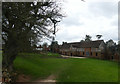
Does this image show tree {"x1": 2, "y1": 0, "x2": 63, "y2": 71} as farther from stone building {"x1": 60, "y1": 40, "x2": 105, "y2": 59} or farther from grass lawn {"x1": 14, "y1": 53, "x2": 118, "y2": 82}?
stone building {"x1": 60, "y1": 40, "x2": 105, "y2": 59}

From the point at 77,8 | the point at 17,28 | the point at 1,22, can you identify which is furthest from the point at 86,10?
the point at 1,22

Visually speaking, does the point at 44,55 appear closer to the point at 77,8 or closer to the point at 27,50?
the point at 27,50

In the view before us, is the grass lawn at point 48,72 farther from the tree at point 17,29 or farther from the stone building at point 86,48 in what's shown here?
the stone building at point 86,48

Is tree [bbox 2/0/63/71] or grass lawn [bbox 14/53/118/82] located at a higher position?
tree [bbox 2/0/63/71]

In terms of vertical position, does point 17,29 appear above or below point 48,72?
above

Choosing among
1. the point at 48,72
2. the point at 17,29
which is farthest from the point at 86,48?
the point at 17,29

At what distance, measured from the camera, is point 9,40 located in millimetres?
3502

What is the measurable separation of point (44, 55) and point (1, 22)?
2304 millimetres

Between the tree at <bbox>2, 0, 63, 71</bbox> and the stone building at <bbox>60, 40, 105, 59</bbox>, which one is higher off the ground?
the tree at <bbox>2, 0, 63, 71</bbox>

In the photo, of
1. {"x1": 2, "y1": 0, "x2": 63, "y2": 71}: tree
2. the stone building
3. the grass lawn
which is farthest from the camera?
the stone building

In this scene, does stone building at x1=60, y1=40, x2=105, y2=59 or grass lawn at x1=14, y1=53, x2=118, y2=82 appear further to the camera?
stone building at x1=60, y1=40, x2=105, y2=59

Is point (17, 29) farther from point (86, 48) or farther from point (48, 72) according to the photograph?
point (86, 48)

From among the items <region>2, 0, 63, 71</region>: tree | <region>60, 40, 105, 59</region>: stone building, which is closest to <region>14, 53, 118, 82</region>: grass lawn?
<region>2, 0, 63, 71</region>: tree

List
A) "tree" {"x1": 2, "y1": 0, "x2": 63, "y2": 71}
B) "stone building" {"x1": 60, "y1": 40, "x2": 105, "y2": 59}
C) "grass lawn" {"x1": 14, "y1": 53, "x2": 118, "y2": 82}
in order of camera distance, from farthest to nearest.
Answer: "stone building" {"x1": 60, "y1": 40, "x2": 105, "y2": 59} < "grass lawn" {"x1": 14, "y1": 53, "x2": 118, "y2": 82} < "tree" {"x1": 2, "y1": 0, "x2": 63, "y2": 71}
